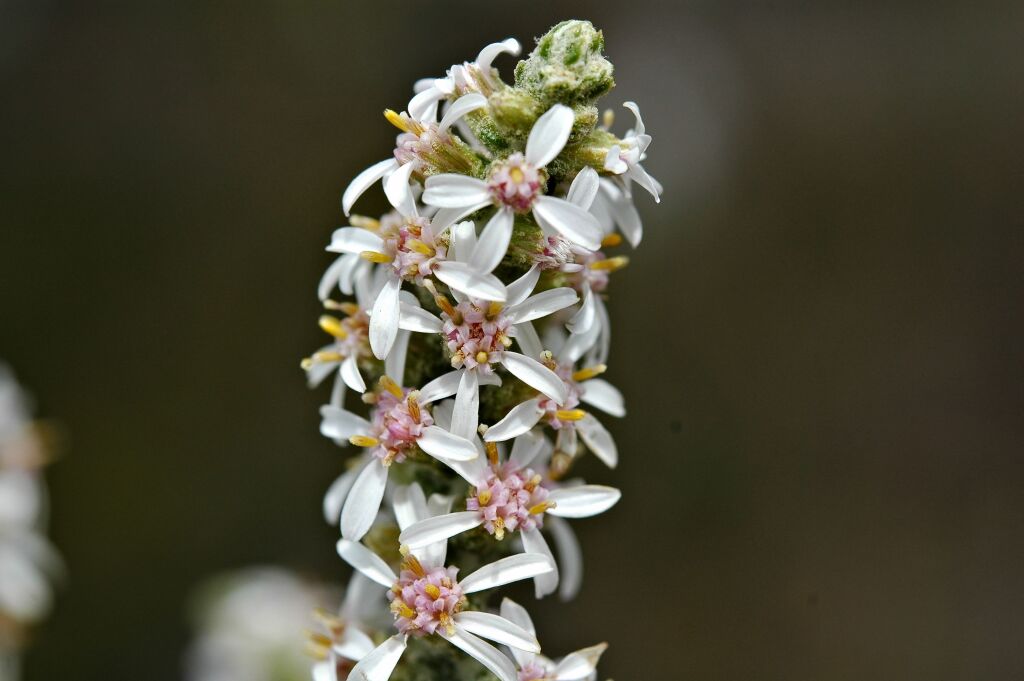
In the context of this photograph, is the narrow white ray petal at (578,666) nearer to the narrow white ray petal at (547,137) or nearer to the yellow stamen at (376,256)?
the yellow stamen at (376,256)

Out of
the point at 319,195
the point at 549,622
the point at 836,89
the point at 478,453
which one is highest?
the point at 836,89

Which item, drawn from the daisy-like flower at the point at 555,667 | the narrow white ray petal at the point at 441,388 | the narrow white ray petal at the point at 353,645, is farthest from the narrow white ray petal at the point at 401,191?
the narrow white ray petal at the point at 353,645

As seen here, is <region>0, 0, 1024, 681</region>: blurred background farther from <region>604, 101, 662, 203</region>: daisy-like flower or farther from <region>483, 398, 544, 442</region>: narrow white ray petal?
<region>604, 101, 662, 203</region>: daisy-like flower

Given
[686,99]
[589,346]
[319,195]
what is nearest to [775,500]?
[686,99]

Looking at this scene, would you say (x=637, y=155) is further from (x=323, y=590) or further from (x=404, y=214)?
(x=323, y=590)

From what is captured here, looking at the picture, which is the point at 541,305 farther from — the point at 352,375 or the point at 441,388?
the point at 352,375

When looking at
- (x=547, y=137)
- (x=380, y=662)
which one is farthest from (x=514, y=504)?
(x=547, y=137)

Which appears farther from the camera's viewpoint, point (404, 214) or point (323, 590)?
point (323, 590)
